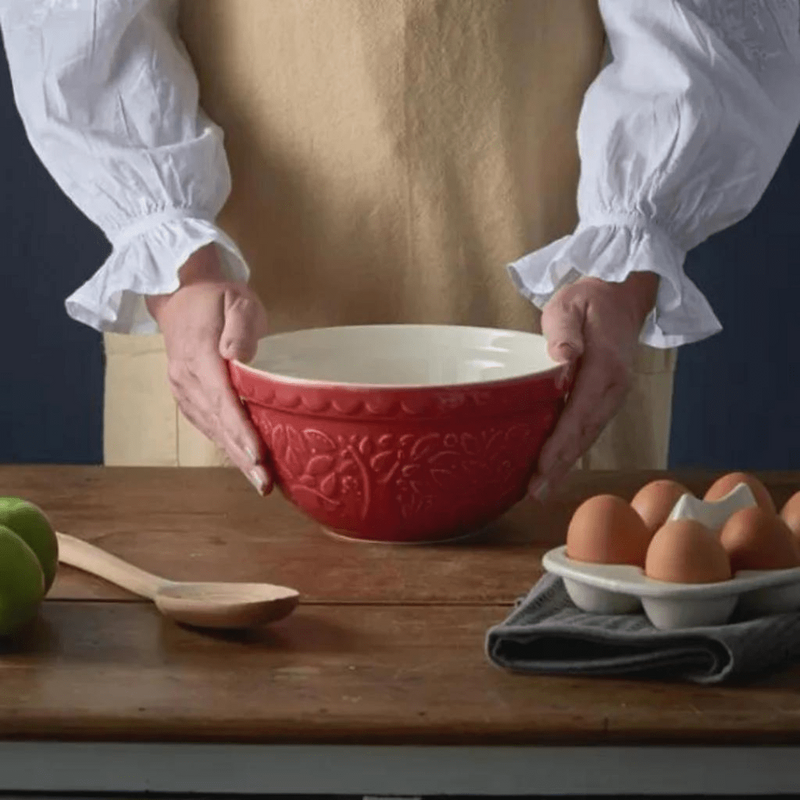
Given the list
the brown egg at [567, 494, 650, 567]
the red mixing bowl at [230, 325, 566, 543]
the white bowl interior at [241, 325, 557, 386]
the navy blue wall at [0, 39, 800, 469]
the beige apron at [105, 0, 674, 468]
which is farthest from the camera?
the navy blue wall at [0, 39, 800, 469]

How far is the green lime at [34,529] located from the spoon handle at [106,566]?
4cm

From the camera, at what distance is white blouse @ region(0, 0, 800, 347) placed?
1406 mm

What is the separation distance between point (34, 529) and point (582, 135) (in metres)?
0.60

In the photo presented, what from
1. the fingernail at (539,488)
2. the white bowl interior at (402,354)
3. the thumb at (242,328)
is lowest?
the fingernail at (539,488)

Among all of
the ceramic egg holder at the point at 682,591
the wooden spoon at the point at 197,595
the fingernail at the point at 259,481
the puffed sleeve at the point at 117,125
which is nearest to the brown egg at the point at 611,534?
the ceramic egg holder at the point at 682,591

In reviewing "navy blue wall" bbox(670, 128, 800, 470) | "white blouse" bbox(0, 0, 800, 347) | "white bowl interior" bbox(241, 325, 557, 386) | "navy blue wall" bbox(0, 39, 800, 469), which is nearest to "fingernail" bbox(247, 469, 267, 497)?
"white bowl interior" bbox(241, 325, 557, 386)

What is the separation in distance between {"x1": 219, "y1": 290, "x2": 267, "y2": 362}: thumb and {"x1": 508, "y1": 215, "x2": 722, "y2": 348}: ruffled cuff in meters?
0.23

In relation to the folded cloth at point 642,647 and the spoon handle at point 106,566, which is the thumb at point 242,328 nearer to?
the spoon handle at point 106,566

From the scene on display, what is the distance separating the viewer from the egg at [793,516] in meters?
1.05

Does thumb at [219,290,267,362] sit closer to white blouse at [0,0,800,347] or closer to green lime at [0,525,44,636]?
white blouse at [0,0,800,347]

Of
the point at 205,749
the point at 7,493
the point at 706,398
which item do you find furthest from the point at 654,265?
the point at 706,398

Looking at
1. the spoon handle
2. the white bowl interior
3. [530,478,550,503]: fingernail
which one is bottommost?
the spoon handle

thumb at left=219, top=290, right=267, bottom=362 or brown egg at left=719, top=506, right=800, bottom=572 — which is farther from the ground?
thumb at left=219, top=290, right=267, bottom=362

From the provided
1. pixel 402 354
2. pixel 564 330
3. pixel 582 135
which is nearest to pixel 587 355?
pixel 564 330
